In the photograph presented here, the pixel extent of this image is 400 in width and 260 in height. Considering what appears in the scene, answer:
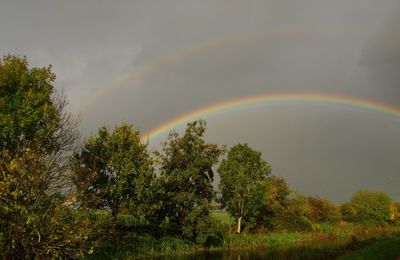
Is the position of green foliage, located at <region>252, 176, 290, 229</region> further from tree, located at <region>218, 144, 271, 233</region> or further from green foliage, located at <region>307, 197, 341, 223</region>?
green foliage, located at <region>307, 197, 341, 223</region>

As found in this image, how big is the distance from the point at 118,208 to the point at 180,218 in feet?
33.6

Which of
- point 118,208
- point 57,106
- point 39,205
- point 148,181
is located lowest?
point 39,205

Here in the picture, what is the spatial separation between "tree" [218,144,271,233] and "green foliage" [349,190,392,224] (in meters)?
47.3

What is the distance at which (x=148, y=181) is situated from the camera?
45219mm

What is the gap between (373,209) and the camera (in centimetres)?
11062

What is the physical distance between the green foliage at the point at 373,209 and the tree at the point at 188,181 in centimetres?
7126

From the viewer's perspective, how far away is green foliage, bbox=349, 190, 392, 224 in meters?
109

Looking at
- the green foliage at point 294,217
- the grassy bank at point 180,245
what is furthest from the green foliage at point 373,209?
the grassy bank at point 180,245

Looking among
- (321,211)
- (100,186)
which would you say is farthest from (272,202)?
(100,186)

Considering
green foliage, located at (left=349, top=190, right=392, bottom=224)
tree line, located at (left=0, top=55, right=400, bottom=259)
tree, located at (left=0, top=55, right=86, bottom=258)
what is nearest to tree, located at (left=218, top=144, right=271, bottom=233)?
tree line, located at (left=0, top=55, right=400, bottom=259)

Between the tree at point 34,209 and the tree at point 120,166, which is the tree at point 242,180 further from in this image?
the tree at point 34,209

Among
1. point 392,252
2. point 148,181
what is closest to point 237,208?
point 148,181

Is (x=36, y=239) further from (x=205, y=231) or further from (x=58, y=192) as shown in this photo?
(x=205, y=231)

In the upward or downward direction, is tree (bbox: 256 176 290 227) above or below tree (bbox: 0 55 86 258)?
above
